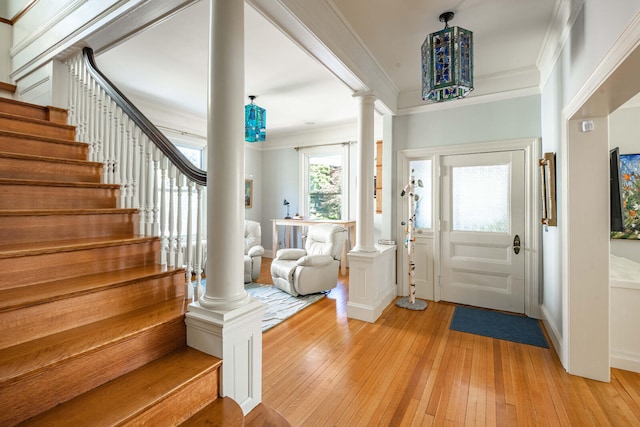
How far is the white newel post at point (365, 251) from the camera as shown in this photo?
3215 millimetres

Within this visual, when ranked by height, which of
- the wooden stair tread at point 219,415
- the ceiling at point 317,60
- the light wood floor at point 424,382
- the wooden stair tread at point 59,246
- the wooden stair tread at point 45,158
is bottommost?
the light wood floor at point 424,382

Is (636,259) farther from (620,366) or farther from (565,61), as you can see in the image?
(565,61)

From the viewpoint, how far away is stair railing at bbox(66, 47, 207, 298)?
6.11 feet

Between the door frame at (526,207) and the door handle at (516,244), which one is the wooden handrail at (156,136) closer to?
the door frame at (526,207)

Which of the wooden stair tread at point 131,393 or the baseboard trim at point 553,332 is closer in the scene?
the wooden stair tread at point 131,393

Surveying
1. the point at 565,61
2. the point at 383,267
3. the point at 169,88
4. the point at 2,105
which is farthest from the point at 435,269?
the point at 2,105

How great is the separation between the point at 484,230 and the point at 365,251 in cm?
160

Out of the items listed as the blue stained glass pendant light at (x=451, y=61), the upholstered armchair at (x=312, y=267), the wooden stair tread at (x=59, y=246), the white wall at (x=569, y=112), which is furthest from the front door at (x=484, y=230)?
the wooden stair tread at (x=59, y=246)

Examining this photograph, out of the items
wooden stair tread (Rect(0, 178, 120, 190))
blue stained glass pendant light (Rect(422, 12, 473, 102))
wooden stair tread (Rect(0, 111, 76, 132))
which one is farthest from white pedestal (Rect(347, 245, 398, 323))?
wooden stair tread (Rect(0, 111, 76, 132))

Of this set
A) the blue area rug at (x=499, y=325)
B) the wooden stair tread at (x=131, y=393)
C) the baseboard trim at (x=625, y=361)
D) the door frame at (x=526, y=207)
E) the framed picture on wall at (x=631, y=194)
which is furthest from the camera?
the door frame at (x=526, y=207)

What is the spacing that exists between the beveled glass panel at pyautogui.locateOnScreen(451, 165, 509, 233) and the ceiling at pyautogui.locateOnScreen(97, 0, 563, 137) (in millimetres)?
1008

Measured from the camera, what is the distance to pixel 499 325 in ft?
10.2

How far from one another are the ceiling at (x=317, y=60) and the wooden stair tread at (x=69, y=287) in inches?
76.2

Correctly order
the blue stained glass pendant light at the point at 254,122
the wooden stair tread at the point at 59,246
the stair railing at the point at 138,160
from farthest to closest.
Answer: the blue stained glass pendant light at the point at 254,122, the stair railing at the point at 138,160, the wooden stair tread at the point at 59,246
